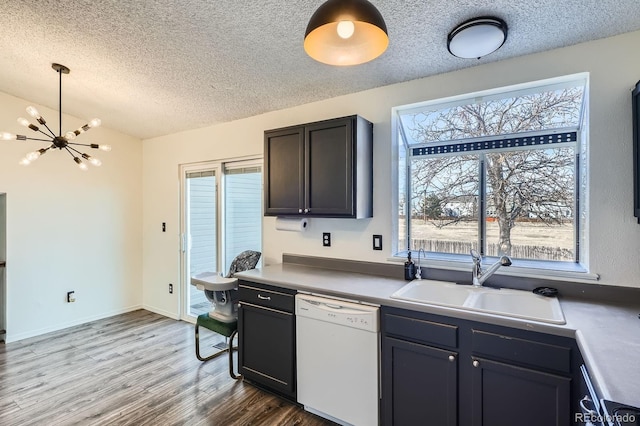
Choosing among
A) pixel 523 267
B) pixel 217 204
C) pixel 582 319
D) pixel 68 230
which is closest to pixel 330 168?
pixel 523 267

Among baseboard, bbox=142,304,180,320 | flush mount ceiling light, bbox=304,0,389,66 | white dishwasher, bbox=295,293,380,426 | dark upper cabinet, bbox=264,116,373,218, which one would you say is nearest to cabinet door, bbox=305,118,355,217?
dark upper cabinet, bbox=264,116,373,218

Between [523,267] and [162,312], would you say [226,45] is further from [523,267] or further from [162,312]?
[162,312]


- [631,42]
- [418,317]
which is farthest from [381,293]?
[631,42]

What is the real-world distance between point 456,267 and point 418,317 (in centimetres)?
69

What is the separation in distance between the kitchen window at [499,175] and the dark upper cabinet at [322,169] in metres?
0.34

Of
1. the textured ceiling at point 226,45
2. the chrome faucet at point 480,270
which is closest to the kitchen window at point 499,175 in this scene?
the chrome faucet at point 480,270

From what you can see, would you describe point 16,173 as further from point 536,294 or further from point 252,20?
point 536,294

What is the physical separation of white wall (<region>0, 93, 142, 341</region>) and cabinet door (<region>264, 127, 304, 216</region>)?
2540 mm

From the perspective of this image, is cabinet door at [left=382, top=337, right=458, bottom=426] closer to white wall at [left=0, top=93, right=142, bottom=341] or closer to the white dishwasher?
the white dishwasher

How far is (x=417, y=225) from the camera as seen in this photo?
2.72 m

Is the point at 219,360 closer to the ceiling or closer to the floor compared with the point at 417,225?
closer to the floor

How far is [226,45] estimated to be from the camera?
89.0 inches

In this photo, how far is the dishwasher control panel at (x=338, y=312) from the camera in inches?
77.2

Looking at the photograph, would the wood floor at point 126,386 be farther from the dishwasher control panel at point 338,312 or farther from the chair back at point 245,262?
the chair back at point 245,262
